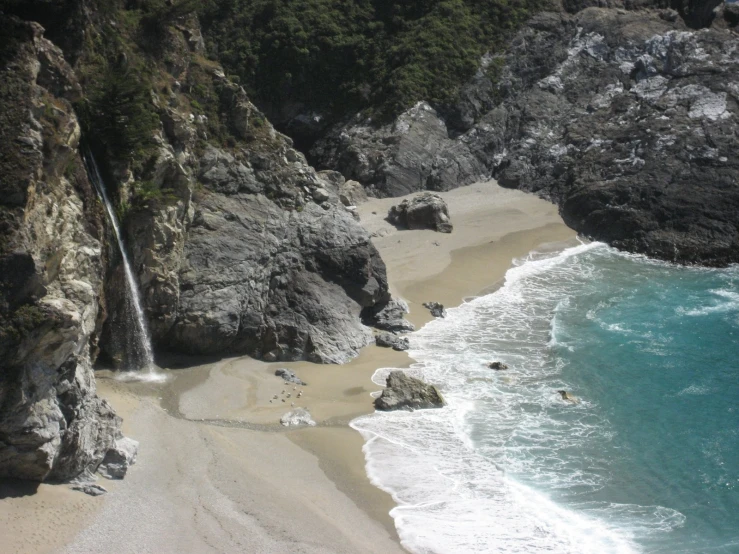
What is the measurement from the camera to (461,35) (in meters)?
46.3

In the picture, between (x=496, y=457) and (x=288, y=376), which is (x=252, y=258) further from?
(x=496, y=457)

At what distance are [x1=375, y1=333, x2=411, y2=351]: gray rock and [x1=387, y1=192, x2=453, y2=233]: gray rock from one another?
1173 centimetres

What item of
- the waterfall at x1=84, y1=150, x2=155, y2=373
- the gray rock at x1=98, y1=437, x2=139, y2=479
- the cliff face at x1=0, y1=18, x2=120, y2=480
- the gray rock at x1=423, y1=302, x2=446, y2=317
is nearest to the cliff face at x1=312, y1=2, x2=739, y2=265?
the gray rock at x1=423, y1=302, x2=446, y2=317

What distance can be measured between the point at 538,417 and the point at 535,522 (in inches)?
179

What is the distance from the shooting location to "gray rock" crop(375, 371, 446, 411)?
57.4 feet

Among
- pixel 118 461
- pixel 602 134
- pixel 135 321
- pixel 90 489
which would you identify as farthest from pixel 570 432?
pixel 602 134

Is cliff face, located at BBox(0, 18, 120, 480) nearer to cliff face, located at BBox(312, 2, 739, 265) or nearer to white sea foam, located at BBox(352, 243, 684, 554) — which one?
white sea foam, located at BBox(352, 243, 684, 554)

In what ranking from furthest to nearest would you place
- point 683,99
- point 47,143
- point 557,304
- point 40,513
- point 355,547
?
point 683,99
point 557,304
point 47,143
point 355,547
point 40,513

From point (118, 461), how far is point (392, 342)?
32.9 feet

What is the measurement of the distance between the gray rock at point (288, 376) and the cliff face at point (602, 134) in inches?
781

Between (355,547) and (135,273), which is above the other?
(135,273)

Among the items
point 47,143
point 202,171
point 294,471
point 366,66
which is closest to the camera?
point 47,143

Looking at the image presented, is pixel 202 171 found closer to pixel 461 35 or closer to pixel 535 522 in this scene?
pixel 535 522

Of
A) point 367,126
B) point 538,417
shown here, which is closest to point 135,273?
point 538,417
